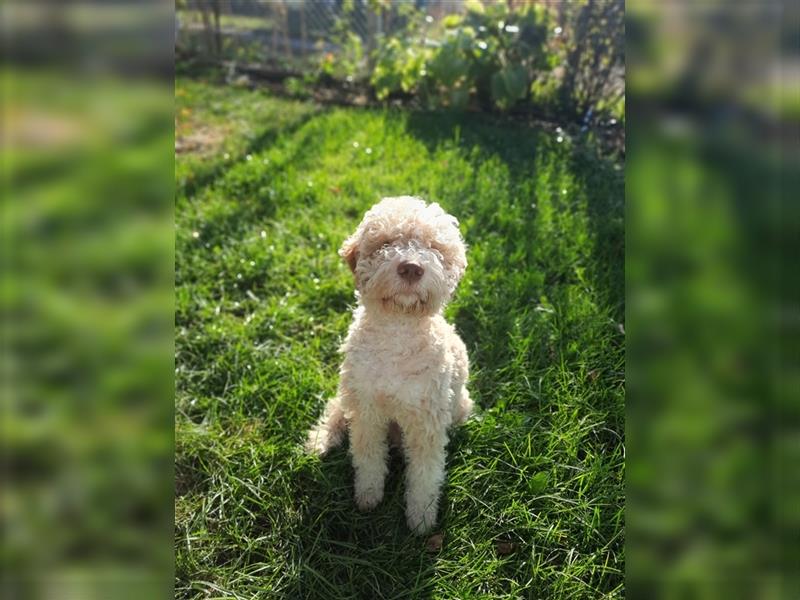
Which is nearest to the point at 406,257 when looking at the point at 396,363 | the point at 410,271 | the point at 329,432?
the point at 410,271

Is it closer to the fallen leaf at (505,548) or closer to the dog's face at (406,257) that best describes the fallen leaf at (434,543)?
the fallen leaf at (505,548)

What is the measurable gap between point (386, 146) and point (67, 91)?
5628 millimetres

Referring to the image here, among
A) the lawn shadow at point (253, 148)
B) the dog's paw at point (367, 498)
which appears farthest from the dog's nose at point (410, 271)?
the lawn shadow at point (253, 148)

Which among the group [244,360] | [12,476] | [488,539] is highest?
[12,476]

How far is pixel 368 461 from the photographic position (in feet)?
8.46

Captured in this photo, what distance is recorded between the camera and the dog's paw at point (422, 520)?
244 cm

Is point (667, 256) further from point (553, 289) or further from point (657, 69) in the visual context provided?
point (553, 289)

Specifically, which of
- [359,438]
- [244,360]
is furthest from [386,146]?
[359,438]

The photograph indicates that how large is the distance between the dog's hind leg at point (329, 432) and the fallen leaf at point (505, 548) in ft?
3.08

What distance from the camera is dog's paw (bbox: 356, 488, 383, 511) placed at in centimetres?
255

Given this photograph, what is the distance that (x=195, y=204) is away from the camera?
15.7 ft

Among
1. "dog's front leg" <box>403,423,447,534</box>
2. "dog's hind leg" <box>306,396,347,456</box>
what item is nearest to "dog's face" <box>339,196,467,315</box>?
"dog's front leg" <box>403,423,447,534</box>

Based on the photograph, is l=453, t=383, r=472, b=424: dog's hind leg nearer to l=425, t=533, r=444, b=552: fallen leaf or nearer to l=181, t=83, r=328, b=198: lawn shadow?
l=425, t=533, r=444, b=552: fallen leaf

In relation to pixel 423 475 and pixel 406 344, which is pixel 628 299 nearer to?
pixel 406 344
